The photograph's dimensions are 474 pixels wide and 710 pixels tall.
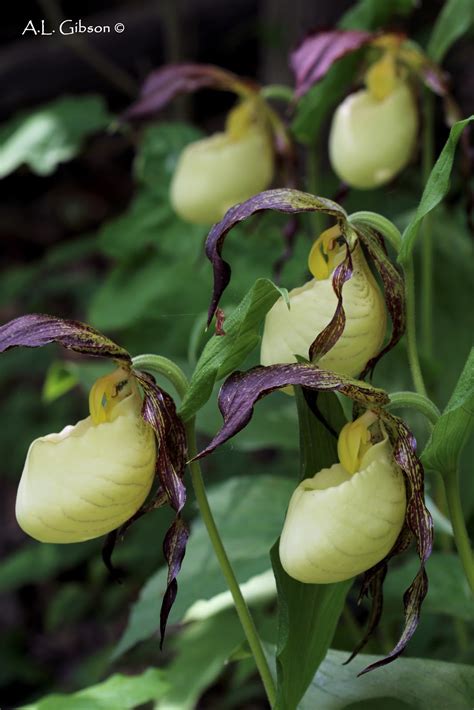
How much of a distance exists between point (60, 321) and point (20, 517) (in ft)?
0.51

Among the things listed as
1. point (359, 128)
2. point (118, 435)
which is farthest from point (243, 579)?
point (359, 128)

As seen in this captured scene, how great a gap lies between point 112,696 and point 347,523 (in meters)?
0.44

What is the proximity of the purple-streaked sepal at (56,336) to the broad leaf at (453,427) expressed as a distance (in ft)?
0.81

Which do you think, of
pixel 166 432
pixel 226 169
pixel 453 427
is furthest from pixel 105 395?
pixel 226 169

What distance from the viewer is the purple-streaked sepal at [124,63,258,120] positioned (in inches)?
65.3

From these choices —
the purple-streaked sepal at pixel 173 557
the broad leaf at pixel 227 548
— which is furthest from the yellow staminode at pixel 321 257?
the broad leaf at pixel 227 548

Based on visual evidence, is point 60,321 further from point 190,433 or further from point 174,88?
point 174,88

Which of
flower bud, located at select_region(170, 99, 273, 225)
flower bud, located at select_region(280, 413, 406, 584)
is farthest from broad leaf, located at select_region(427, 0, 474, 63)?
flower bud, located at select_region(280, 413, 406, 584)

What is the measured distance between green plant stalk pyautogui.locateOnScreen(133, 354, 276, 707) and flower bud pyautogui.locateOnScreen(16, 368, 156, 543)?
0.03 m

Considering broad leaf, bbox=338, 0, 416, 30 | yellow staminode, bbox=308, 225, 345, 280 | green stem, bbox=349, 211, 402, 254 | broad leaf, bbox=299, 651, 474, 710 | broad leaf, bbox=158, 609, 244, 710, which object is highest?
green stem, bbox=349, 211, 402, 254

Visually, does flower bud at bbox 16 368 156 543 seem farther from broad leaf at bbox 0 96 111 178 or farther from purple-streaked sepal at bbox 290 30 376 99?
broad leaf at bbox 0 96 111 178

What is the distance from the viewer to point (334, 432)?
2.60 ft

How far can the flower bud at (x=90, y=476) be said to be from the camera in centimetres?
74

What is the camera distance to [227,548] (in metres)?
1.23
